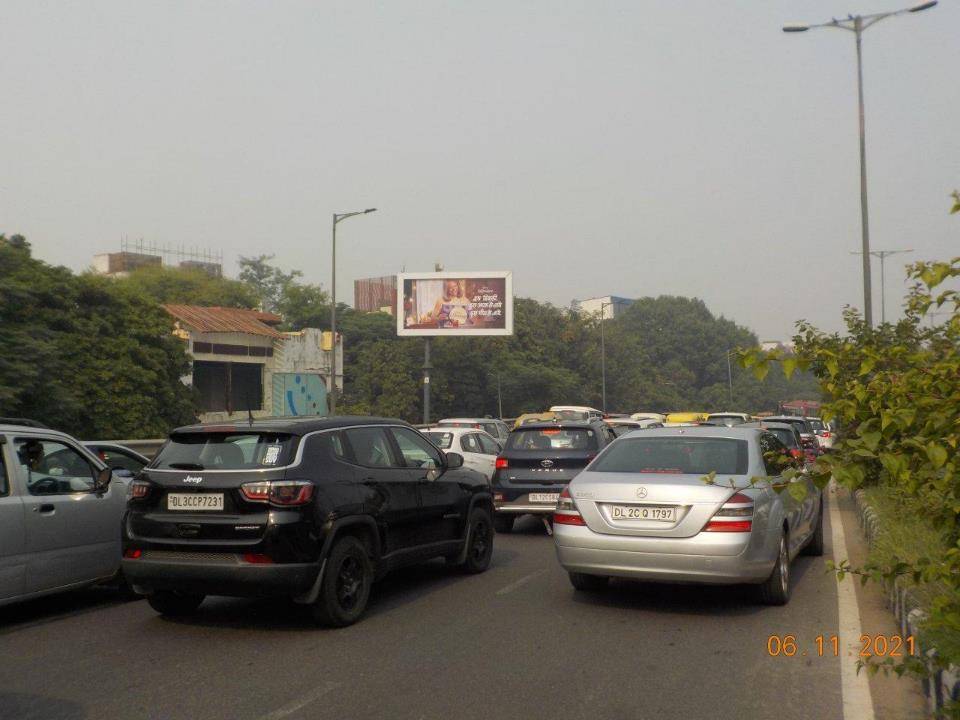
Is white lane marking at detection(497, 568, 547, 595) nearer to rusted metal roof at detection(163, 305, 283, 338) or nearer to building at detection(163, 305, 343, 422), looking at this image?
building at detection(163, 305, 343, 422)

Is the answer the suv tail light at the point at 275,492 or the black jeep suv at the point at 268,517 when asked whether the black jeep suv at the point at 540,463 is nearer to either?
the black jeep suv at the point at 268,517

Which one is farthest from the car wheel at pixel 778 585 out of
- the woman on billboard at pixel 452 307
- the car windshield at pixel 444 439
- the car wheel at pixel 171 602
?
the woman on billboard at pixel 452 307

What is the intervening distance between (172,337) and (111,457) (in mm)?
26233

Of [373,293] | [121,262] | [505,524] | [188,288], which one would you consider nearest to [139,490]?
[505,524]

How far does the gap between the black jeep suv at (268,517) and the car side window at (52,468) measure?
0.86 meters

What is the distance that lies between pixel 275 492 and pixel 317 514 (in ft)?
1.21

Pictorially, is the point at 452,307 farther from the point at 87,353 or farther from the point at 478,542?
the point at 478,542

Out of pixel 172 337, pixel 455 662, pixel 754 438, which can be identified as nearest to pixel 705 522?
pixel 754 438

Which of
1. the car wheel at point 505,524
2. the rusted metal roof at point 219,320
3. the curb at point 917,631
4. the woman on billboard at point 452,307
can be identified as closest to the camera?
the curb at point 917,631

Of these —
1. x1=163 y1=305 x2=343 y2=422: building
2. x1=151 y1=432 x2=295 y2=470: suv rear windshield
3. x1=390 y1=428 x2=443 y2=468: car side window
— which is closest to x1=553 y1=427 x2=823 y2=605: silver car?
x1=390 y1=428 x2=443 y2=468: car side window

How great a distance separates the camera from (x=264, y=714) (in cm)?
523

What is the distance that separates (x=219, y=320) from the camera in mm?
49781

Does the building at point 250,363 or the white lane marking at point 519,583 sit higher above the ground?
the building at point 250,363

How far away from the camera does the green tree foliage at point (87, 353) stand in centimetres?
2575
